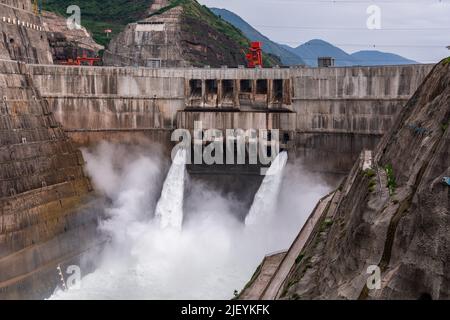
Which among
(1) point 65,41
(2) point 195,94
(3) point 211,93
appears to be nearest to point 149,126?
(2) point 195,94

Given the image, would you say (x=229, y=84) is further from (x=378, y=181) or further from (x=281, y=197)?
(x=378, y=181)

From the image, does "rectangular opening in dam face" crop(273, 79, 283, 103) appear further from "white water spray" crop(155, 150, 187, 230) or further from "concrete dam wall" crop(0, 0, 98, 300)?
"concrete dam wall" crop(0, 0, 98, 300)

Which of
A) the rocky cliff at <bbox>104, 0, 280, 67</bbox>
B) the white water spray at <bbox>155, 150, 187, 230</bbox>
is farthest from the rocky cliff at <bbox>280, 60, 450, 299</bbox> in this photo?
the rocky cliff at <bbox>104, 0, 280, 67</bbox>

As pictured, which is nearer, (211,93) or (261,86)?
(211,93)

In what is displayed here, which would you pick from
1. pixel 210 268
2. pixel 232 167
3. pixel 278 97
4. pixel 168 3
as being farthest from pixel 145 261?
pixel 168 3

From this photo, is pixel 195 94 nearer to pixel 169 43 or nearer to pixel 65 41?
pixel 65 41

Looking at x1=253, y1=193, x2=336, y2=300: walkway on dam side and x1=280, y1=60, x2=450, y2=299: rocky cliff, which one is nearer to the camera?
x1=280, y1=60, x2=450, y2=299: rocky cliff

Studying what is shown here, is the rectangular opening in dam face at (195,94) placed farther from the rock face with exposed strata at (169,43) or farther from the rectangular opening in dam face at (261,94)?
the rock face with exposed strata at (169,43)
